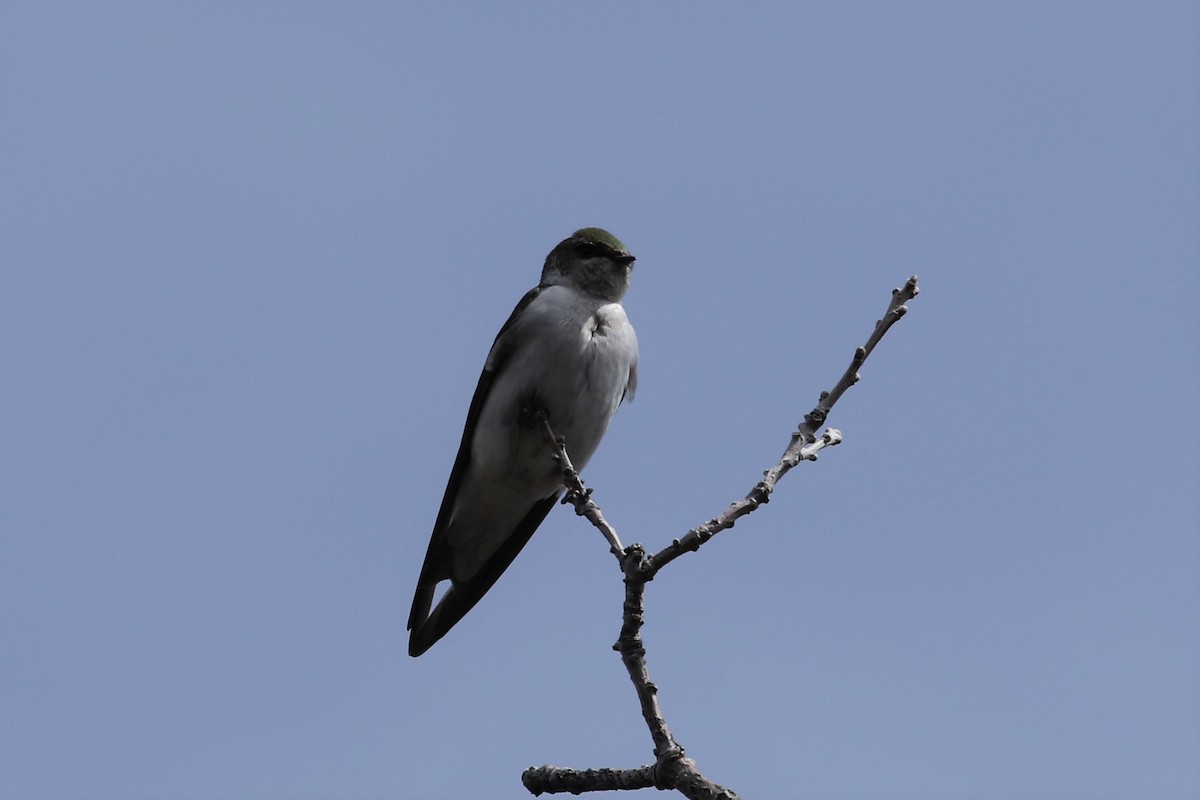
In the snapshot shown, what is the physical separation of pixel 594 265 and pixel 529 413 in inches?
45.7

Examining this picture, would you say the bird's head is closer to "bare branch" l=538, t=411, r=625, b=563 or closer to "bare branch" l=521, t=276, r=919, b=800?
"bare branch" l=538, t=411, r=625, b=563

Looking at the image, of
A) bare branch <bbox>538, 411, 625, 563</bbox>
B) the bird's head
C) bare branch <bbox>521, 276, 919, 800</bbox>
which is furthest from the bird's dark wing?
bare branch <bbox>521, 276, 919, 800</bbox>

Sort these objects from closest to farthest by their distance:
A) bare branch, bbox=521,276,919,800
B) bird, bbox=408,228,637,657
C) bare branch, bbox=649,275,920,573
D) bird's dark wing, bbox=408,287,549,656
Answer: bare branch, bbox=521,276,919,800 → bare branch, bbox=649,275,920,573 → bird, bbox=408,228,637,657 → bird's dark wing, bbox=408,287,549,656

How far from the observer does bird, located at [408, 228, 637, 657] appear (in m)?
7.74

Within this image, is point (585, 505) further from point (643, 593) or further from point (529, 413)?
point (529, 413)

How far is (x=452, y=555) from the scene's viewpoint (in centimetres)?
872

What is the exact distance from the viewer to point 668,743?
4078 millimetres

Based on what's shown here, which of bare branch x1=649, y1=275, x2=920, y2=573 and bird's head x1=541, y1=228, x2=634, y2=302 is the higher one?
bird's head x1=541, y1=228, x2=634, y2=302

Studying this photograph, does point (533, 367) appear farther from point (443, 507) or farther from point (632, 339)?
point (443, 507)

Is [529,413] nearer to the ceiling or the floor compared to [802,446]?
nearer to the ceiling

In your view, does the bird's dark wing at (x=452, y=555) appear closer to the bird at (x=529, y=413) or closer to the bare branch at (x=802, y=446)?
the bird at (x=529, y=413)

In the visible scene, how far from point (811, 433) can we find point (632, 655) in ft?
3.64

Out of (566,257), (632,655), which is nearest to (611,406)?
(566,257)

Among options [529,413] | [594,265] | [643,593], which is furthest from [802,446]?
[594,265]
